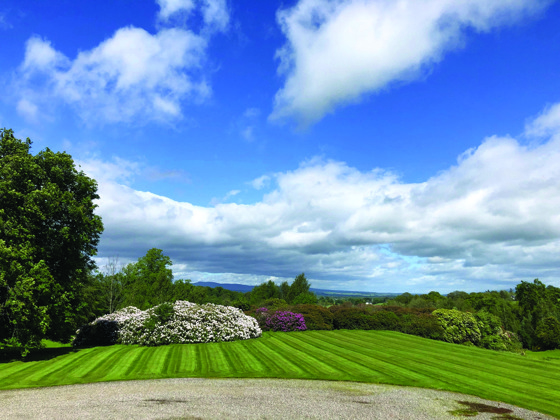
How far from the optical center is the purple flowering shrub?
117 ft

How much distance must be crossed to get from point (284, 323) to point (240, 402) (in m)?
24.4

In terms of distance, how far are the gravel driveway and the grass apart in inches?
48.4

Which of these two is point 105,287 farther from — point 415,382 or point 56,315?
point 415,382

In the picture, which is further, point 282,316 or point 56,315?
point 282,316

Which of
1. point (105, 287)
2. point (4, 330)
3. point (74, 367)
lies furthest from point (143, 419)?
point (105, 287)

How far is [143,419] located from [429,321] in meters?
33.0

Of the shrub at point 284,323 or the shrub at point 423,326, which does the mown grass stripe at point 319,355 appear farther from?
the shrub at point 423,326

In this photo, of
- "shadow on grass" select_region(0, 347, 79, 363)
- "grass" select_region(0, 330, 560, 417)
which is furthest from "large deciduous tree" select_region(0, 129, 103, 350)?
"grass" select_region(0, 330, 560, 417)

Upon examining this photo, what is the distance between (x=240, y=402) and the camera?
1212 centimetres

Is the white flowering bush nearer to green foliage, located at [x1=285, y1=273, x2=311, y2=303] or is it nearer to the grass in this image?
the grass

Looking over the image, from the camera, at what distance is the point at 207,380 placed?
15586 millimetres

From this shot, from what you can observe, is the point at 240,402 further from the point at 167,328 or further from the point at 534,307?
the point at 534,307

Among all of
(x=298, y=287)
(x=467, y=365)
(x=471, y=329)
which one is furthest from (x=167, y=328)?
(x=298, y=287)

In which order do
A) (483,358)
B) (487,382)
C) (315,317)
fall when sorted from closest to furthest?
(487,382), (483,358), (315,317)
